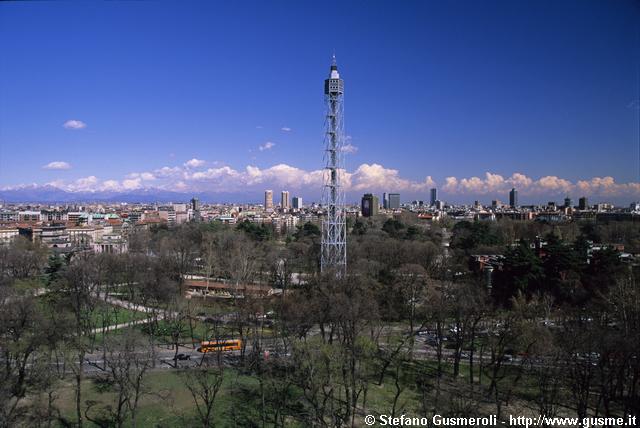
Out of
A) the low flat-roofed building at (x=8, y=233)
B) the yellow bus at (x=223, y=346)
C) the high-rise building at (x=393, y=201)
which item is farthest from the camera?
the high-rise building at (x=393, y=201)

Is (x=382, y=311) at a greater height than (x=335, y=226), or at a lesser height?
lesser

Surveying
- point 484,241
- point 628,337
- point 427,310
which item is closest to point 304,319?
point 427,310

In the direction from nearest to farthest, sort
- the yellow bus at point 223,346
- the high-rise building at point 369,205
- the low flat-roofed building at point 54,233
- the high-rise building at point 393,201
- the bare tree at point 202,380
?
the bare tree at point 202,380 → the yellow bus at point 223,346 → the low flat-roofed building at point 54,233 → the high-rise building at point 369,205 → the high-rise building at point 393,201

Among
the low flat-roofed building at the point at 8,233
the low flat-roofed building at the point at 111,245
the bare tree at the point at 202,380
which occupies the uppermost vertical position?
the low flat-roofed building at the point at 8,233

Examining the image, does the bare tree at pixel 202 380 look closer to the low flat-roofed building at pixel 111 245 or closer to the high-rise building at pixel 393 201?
the low flat-roofed building at pixel 111 245

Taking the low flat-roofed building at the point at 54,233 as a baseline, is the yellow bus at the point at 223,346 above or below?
below

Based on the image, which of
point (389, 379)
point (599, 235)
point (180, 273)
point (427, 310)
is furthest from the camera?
point (599, 235)

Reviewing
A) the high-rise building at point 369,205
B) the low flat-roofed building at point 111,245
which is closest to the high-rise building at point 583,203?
the high-rise building at point 369,205

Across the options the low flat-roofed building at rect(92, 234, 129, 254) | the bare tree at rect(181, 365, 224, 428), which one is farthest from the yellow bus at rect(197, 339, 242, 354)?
the low flat-roofed building at rect(92, 234, 129, 254)

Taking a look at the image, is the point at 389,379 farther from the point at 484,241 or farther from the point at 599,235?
the point at 599,235

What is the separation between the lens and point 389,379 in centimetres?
1098

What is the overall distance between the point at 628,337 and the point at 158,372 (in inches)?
399

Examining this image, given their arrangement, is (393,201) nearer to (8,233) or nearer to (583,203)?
(583,203)

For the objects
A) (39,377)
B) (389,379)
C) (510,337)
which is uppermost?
(510,337)
